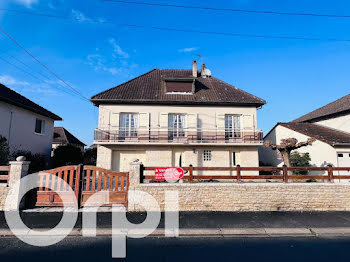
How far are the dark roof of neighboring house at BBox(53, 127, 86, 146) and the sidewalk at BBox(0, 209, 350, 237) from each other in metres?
18.0

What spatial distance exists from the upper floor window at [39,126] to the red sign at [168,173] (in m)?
12.7

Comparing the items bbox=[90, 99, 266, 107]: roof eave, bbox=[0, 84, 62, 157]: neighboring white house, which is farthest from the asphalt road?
bbox=[90, 99, 266, 107]: roof eave

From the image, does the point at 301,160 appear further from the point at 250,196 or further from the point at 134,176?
the point at 134,176

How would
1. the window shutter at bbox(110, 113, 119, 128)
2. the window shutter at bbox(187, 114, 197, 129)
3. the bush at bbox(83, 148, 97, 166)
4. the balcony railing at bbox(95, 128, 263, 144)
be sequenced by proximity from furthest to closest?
the bush at bbox(83, 148, 97, 166)
the window shutter at bbox(187, 114, 197, 129)
the window shutter at bbox(110, 113, 119, 128)
the balcony railing at bbox(95, 128, 263, 144)

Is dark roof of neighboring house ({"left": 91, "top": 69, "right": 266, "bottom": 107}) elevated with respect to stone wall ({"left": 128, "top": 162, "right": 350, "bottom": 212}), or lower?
elevated

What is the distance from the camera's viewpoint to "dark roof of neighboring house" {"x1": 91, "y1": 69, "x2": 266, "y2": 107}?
13.8 metres

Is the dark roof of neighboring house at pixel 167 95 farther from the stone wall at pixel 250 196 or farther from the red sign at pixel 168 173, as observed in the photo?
the stone wall at pixel 250 196

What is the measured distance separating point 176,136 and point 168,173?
281 inches

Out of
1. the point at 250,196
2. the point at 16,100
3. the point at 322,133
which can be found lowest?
the point at 250,196

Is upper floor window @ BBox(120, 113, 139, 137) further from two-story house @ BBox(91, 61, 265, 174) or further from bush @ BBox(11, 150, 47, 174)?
bush @ BBox(11, 150, 47, 174)

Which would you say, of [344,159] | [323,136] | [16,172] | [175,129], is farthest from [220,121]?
[16,172]

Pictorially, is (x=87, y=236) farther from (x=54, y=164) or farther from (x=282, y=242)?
(x=54, y=164)

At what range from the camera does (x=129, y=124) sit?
13.8 metres

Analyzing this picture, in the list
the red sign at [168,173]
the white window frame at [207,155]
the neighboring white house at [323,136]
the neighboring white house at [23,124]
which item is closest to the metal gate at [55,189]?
the red sign at [168,173]
